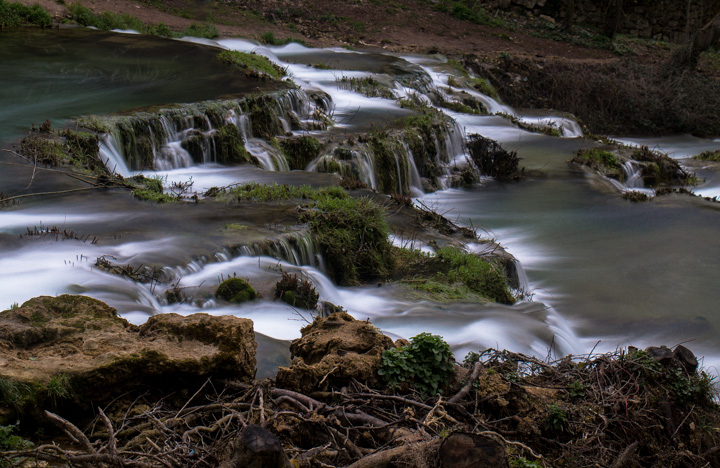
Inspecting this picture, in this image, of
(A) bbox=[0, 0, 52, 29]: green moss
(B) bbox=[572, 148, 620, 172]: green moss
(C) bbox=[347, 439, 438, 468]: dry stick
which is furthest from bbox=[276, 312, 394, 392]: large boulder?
(A) bbox=[0, 0, 52, 29]: green moss

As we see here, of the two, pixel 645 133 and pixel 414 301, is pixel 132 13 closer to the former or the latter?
pixel 645 133

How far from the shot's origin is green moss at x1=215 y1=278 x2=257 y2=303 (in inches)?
263

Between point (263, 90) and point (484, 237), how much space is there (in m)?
6.10

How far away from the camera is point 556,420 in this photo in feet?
15.0

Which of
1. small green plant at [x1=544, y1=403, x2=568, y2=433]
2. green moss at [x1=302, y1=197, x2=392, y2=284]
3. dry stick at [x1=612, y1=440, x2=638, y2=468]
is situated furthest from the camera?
green moss at [x1=302, y1=197, x2=392, y2=284]

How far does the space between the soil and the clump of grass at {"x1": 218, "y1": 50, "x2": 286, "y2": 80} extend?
5.58 m

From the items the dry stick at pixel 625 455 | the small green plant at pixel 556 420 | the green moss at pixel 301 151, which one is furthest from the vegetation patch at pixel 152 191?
the dry stick at pixel 625 455

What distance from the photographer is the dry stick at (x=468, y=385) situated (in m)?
4.35

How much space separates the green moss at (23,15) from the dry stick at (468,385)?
19.8 meters

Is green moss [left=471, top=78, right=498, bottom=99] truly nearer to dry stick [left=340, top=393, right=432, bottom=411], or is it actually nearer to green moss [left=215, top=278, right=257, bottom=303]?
green moss [left=215, top=278, right=257, bottom=303]

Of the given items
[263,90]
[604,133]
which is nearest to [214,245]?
[263,90]

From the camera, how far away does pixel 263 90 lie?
14492 millimetres

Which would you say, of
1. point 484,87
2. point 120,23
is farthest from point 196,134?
point 484,87

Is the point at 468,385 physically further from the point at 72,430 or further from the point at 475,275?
the point at 475,275
